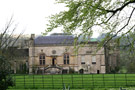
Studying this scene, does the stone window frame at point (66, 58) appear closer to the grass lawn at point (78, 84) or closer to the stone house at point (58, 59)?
the stone house at point (58, 59)

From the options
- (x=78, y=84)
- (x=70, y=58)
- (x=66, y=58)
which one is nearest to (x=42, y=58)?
(x=66, y=58)

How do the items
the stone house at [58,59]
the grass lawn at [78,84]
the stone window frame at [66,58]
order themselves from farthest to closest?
the stone window frame at [66,58], the stone house at [58,59], the grass lawn at [78,84]

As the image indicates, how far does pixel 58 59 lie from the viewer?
42.8m

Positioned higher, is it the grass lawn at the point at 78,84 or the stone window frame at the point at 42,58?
the stone window frame at the point at 42,58

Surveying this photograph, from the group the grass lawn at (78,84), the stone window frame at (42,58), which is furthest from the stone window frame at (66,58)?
the grass lawn at (78,84)

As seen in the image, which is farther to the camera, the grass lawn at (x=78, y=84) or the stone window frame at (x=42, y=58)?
the stone window frame at (x=42, y=58)

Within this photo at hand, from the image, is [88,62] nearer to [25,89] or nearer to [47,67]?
[47,67]

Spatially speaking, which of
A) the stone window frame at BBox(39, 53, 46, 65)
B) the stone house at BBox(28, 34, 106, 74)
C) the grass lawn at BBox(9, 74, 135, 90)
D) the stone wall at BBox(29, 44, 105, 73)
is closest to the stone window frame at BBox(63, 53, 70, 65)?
the stone house at BBox(28, 34, 106, 74)

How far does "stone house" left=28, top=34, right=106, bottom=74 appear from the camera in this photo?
42000mm

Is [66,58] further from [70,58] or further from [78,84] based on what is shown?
[78,84]

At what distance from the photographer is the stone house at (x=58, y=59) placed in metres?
42.0

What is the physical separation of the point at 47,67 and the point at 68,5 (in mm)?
32166

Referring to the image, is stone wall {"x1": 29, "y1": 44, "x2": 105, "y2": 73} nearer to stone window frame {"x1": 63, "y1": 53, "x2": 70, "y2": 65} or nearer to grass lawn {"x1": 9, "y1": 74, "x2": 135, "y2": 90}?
stone window frame {"x1": 63, "y1": 53, "x2": 70, "y2": 65}

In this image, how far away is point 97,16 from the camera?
10.1 metres
